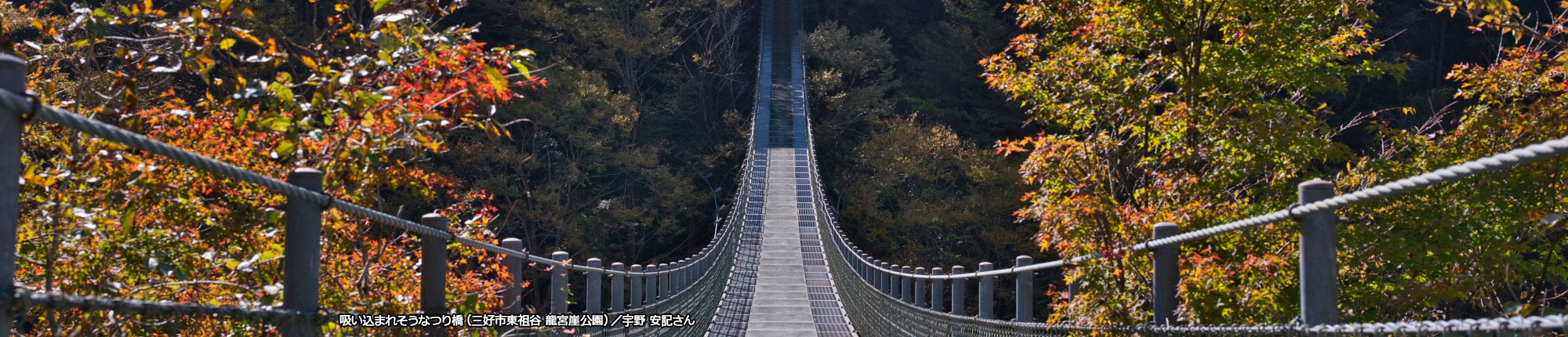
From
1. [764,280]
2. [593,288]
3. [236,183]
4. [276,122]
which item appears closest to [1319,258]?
[276,122]

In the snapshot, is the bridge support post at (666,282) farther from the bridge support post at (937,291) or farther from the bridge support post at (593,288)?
the bridge support post at (937,291)

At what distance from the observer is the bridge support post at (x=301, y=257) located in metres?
1.74

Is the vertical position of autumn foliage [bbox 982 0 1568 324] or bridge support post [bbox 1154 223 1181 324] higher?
autumn foliage [bbox 982 0 1568 324]

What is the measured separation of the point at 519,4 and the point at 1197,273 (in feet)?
69.0

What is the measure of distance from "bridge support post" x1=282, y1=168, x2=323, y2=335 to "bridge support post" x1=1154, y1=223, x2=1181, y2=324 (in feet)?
5.76

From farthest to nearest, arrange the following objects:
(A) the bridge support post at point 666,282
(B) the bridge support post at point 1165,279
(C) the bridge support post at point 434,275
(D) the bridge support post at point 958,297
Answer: (A) the bridge support post at point 666,282 → (D) the bridge support post at point 958,297 → (B) the bridge support post at point 1165,279 → (C) the bridge support post at point 434,275

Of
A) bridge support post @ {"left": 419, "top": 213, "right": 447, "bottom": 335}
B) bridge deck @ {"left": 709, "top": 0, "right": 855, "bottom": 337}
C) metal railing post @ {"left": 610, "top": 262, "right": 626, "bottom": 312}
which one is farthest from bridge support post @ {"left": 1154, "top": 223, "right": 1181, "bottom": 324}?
bridge deck @ {"left": 709, "top": 0, "right": 855, "bottom": 337}

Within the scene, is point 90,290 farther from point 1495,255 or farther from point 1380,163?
point 1380,163

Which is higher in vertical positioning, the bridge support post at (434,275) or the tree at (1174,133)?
the tree at (1174,133)

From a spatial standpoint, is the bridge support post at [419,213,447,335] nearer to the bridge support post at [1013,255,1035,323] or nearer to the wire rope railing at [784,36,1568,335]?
the wire rope railing at [784,36,1568,335]

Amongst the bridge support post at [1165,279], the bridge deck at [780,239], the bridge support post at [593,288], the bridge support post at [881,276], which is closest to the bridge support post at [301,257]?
the bridge support post at [1165,279]

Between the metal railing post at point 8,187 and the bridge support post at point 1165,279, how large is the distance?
7.00 ft

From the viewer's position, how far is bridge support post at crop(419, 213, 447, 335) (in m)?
2.32

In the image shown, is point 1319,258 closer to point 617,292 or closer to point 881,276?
point 617,292
